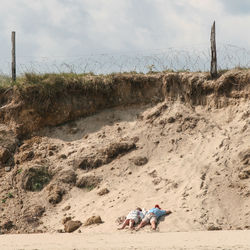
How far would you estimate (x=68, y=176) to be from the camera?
14180 mm

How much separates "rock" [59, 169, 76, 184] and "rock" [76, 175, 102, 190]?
24 centimetres

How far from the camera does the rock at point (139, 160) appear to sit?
551 inches

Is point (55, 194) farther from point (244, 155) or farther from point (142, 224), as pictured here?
point (244, 155)

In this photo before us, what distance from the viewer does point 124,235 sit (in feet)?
34.2

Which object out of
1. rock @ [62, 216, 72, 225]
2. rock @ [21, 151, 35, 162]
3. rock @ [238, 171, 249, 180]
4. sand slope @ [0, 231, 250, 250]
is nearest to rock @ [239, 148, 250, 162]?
rock @ [238, 171, 249, 180]

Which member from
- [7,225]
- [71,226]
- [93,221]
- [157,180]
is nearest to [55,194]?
[7,225]

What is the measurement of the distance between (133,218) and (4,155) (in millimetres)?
5554

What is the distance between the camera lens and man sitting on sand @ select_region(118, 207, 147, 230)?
440 inches

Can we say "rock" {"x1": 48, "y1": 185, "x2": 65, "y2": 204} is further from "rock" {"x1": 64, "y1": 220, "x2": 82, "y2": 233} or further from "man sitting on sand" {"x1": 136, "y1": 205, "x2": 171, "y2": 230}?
"man sitting on sand" {"x1": 136, "y1": 205, "x2": 171, "y2": 230}

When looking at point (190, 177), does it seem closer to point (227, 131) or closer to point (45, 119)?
point (227, 131)

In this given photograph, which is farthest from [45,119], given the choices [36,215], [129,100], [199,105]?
[199,105]

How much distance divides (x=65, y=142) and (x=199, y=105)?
4020mm

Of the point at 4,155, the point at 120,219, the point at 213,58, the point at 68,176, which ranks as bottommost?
the point at 120,219

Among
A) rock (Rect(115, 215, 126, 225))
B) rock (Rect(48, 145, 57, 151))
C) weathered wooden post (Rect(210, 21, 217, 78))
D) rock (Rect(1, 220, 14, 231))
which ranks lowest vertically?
rock (Rect(1, 220, 14, 231))
